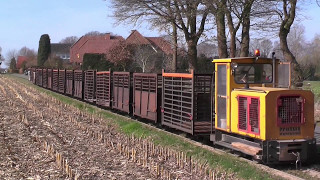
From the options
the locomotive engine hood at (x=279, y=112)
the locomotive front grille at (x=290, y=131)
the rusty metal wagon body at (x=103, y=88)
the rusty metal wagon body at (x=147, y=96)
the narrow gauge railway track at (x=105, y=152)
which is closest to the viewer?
the narrow gauge railway track at (x=105, y=152)

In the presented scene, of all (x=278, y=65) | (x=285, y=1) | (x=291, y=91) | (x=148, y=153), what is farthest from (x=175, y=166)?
(x=285, y=1)

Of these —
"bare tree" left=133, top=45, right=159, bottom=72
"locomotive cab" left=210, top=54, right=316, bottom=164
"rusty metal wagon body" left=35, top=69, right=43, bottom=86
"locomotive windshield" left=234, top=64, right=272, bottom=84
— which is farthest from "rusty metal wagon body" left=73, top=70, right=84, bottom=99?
"locomotive windshield" left=234, top=64, right=272, bottom=84

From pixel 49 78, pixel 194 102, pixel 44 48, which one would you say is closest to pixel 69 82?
pixel 49 78

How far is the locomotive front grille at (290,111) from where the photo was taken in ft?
27.8

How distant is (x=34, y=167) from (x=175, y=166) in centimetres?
274

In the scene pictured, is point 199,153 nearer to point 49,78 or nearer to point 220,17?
point 220,17

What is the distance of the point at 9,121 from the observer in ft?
49.9

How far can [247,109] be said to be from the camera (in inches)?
348

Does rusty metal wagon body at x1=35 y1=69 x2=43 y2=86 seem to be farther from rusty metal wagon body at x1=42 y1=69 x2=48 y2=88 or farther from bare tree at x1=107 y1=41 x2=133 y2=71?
bare tree at x1=107 y1=41 x2=133 y2=71

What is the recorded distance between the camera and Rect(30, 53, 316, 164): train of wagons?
8430 millimetres

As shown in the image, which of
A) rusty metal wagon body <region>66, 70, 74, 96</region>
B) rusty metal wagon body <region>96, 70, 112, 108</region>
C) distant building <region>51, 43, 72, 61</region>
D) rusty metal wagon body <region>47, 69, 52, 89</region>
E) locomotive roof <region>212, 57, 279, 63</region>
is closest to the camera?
locomotive roof <region>212, 57, 279, 63</region>

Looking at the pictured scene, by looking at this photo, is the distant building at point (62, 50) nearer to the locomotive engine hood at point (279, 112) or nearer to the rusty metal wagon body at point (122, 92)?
the rusty metal wagon body at point (122, 92)

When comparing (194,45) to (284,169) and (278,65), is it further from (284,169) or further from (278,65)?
(284,169)

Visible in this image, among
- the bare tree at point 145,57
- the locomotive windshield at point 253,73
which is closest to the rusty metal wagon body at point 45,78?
the bare tree at point 145,57
